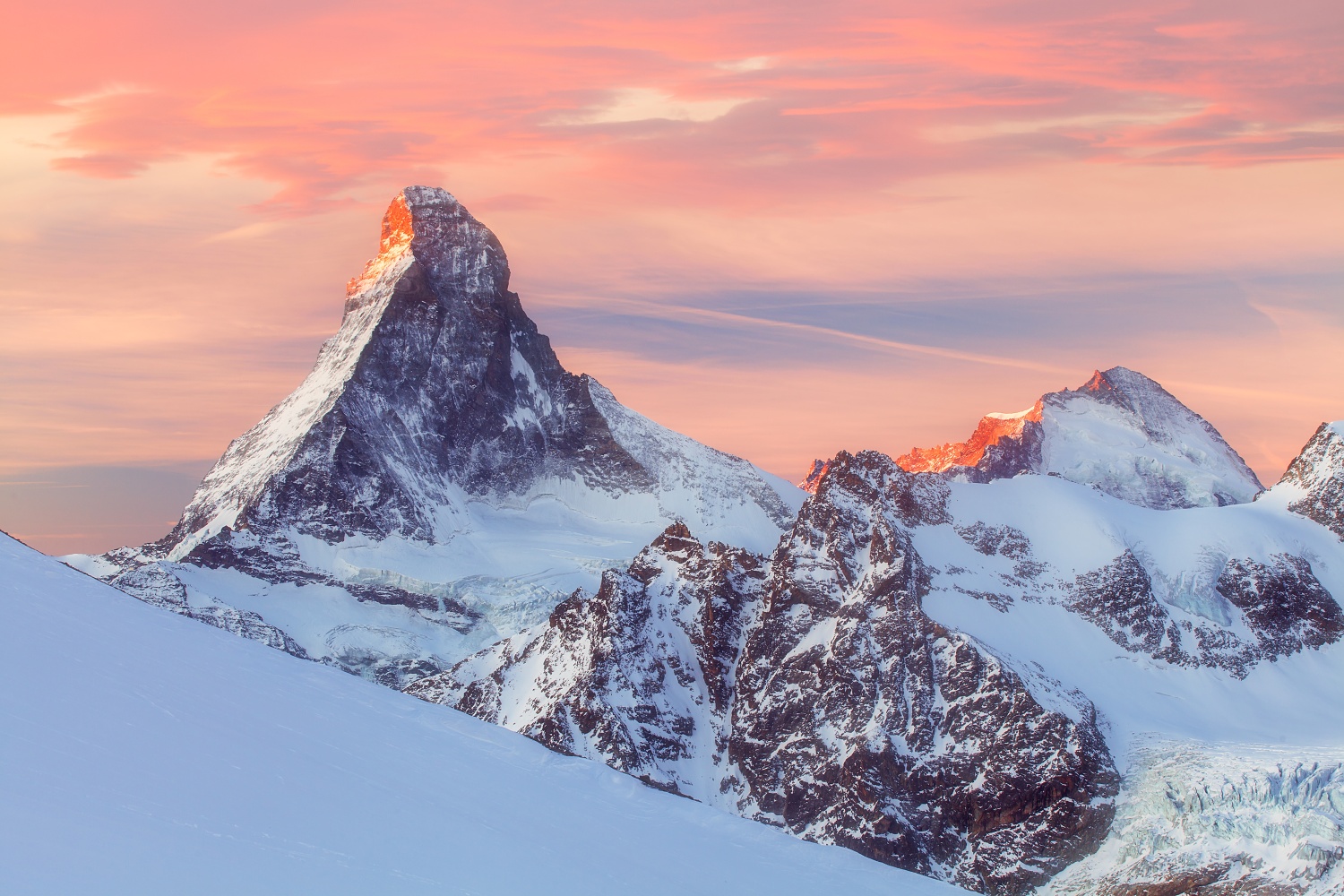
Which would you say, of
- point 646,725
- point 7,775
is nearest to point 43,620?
point 7,775

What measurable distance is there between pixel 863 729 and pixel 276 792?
14738 centimetres

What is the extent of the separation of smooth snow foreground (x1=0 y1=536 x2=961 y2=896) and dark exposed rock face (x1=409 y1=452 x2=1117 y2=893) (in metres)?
124

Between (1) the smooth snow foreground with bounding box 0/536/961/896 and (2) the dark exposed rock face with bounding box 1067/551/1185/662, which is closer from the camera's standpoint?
(1) the smooth snow foreground with bounding box 0/536/961/896

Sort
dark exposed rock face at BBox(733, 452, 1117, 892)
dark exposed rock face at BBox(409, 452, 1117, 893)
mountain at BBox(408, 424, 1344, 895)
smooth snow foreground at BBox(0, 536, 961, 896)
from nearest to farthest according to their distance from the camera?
smooth snow foreground at BBox(0, 536, 961, 896)
mountain at BBox(408, 424, 1344, 895)
dark exposed rock face at BBox(733, 452, 1117, 892)
dark exposed rock face at BBox(409, 452, 1117, 893)

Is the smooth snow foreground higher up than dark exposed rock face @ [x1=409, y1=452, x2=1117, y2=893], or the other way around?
the smooth snow foreground

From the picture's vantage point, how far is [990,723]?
171 meters

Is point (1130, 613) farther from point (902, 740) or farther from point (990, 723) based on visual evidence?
point (902, 740)

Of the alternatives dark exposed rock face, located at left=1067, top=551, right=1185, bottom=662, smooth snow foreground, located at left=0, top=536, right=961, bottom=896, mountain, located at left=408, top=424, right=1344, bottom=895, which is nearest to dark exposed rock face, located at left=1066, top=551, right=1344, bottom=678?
dark exposed rock face, located at left=1067, top=551, right=1185, bottom=662

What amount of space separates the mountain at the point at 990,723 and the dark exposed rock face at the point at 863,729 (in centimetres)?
27

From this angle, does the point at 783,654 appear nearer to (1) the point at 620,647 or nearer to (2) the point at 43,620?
(1) the point at 620,647

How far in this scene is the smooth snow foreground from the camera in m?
32.9

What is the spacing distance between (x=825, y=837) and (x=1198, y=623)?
6625cm

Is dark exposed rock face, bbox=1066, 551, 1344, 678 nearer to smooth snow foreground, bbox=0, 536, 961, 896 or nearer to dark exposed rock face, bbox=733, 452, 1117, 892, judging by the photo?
dark exposed rock face, bbox=733, 452, 1117, 892

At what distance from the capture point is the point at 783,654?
643ft
